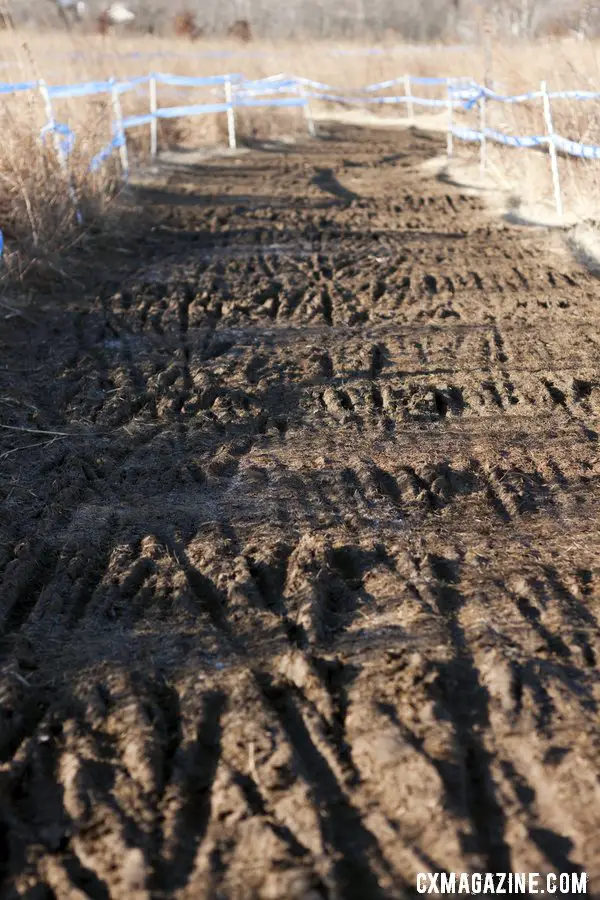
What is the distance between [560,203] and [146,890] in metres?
10.4

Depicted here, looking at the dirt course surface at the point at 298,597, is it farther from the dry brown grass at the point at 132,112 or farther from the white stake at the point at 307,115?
the white stake at the point at 307,115

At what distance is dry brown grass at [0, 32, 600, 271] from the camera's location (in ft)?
29.8

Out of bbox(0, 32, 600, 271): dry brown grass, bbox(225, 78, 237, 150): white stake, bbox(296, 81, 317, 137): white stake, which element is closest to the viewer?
bbox(0, 32, 600, 271): dry brown grass

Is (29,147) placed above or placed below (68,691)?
above

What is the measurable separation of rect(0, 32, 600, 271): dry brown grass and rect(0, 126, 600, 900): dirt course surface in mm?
1596

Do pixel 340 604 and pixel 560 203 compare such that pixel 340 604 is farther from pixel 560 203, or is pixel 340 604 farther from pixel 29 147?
pixel 560 203

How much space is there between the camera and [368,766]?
2.88m

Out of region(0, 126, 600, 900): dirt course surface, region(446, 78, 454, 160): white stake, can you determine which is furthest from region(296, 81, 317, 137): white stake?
region(0, 126, 600, 900): dirt course surface

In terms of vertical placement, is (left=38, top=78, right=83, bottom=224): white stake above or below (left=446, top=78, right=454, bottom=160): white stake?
above

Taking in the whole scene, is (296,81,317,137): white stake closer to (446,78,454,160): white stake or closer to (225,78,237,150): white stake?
(225,78,237,150): white stake

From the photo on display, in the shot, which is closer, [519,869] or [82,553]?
[519,869]

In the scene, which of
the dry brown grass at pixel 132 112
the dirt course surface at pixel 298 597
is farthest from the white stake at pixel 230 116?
the dirt course surface at pixel 298 597

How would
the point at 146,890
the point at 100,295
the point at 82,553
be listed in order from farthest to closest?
the point at 100,295 < the point at 82,553 < the point at 146,890

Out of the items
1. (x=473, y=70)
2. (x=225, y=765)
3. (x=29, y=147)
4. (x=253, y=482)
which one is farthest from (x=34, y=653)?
(x=473, y=70)
